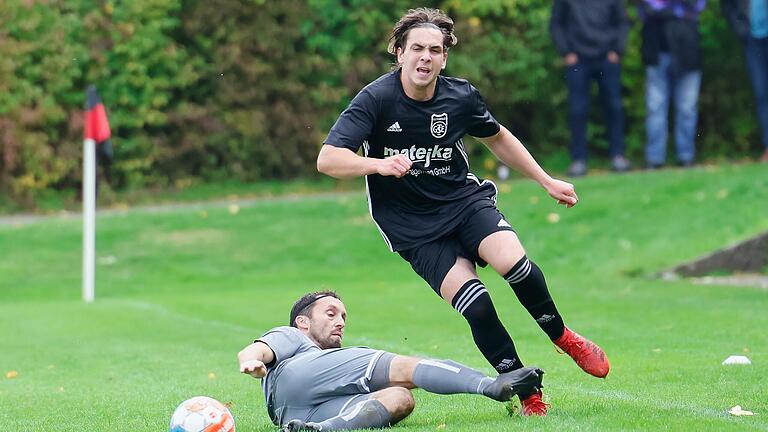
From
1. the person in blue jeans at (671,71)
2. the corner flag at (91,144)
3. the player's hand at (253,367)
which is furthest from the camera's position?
the person in blue jeans at (671,71)

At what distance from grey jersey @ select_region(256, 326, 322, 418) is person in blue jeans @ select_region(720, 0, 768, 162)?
15184mm

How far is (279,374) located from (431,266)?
3.43 ft

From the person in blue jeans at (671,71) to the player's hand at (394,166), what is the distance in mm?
14846

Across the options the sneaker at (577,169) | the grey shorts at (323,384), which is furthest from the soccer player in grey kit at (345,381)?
the sneaker at (577,169)

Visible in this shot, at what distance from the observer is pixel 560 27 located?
21.2 m

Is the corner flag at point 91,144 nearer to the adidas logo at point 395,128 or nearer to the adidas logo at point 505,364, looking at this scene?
the adidas logo at point 395,128

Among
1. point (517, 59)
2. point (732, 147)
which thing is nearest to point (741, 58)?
point (732, 147)

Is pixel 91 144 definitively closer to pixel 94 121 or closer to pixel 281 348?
pixel 94 121

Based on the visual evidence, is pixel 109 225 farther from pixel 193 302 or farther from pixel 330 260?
pixel 193 302

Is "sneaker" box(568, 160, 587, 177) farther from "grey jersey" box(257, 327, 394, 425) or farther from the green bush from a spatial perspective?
"grey jersey" box(257, 327, 394, 425)

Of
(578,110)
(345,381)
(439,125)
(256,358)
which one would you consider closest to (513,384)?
(345,381)

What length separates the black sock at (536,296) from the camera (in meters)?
7.61

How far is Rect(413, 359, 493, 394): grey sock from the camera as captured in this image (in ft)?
22.8

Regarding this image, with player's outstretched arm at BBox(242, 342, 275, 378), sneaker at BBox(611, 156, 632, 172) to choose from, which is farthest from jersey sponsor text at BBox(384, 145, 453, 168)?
sneaker at BBox(611, 156, 632, 172)
